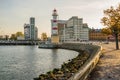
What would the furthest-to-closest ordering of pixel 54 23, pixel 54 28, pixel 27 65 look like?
pixel 54 23 → pixel 54 28 → pixel 27 65

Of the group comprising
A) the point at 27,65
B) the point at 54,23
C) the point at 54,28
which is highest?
the point at 54,23

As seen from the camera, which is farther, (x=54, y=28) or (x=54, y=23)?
(x=54, y=23)

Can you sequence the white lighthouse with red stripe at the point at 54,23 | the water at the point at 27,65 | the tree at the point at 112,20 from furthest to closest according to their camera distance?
the white lighthouse with red stripe at the point at 54,23, the tree at the point at 112,20, the water at the point at 27,65

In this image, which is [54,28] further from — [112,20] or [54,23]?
[112,20]

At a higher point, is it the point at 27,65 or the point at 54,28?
the point at 54,28

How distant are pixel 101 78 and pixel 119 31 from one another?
40974mm

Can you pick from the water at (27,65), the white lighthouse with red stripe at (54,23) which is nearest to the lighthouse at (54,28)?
the white lighthouse with red stripe at (54,23)

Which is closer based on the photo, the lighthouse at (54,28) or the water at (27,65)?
the water at (27,65)

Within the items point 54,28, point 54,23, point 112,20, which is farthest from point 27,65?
point 54,23

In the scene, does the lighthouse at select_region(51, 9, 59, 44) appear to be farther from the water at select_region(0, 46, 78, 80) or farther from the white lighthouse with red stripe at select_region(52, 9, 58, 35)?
the water at select_region(0, 46, 78, 80)

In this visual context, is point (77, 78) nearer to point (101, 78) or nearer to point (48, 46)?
point (101, 78)

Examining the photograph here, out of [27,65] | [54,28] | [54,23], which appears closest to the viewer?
[27,65]

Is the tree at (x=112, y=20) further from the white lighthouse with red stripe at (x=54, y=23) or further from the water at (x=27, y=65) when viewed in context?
the white lighthouse with red stripe at (x=54, y=23)

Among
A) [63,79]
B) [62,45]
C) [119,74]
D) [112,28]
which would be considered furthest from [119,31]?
[62,45]
